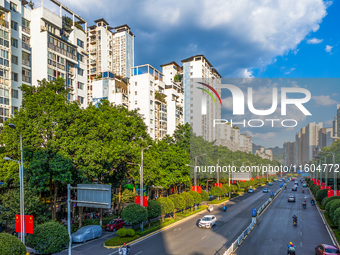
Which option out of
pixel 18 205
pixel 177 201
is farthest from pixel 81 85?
pixel 18 205

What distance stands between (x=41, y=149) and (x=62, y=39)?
29661mm

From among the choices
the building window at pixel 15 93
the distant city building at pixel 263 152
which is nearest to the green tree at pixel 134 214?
the building window at pixel 15 93

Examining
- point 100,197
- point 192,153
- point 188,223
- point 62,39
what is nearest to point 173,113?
point 192,153

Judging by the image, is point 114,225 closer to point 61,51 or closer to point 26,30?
point 61,51

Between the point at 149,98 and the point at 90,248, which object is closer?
the point at 90,248

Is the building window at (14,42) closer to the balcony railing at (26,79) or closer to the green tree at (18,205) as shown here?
the balcony railing at (26,79)

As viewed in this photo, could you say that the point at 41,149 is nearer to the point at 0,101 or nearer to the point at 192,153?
the point at 0,101

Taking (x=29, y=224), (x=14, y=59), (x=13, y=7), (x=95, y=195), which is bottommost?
(x=29, y=224)

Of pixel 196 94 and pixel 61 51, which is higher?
pixel 61 51

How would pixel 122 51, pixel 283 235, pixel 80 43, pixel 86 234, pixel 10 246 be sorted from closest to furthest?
pixel 10 246 < pixel 86 234 < pixel 283 235 < pixel 80 43 < pixel 122 51

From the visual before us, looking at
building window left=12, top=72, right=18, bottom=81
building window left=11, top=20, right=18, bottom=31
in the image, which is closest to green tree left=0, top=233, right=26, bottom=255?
building window left=12, top=72, right=18, bottom=81

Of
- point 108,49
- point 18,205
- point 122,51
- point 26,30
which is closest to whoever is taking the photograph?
point 18,205

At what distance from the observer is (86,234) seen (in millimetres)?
26906

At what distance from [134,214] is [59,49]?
3427 centimetres
